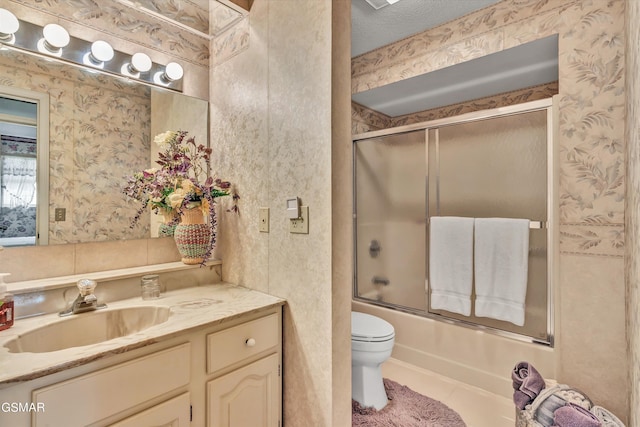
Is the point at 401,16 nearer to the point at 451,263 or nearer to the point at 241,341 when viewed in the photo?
the point at 451,263

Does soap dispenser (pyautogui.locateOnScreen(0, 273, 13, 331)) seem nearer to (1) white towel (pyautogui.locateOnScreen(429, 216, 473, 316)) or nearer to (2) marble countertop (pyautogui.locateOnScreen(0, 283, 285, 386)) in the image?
(2) marble countertop (pyautogui.locateOnScreen(0, 283, 285, 386))

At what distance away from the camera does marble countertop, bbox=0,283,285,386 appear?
723mm

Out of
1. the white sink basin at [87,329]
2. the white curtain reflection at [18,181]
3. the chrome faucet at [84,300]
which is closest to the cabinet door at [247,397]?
the white sink basin at [87,329]

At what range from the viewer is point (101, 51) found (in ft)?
4.33

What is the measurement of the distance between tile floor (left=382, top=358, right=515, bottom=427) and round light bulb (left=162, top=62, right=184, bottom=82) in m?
2.40

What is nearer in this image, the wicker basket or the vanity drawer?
the vanity drawer

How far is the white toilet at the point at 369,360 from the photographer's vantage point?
5.72 feet

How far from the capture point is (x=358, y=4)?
1.91m

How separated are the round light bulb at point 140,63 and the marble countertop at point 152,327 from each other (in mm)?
1096

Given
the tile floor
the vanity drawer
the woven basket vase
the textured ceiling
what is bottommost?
the tile floor

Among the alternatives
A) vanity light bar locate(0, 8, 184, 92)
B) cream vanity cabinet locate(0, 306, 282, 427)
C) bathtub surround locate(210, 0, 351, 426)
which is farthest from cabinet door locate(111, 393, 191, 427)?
vanity light bar locate(0, 8, 184, 92)

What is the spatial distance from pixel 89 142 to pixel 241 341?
3.61 feet

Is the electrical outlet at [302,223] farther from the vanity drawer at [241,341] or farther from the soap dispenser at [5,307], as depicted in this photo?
the soap dispenser at [5,307]

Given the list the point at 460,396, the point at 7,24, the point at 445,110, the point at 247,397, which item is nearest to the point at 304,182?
the point at 247,397
